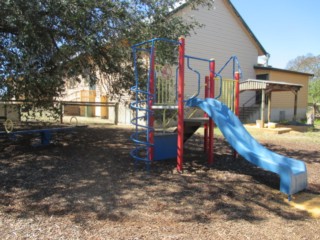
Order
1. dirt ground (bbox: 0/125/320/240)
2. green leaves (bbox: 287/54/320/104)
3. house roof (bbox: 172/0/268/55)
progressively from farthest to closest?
1. green leaves (bbox: 287/54/320/104)
2. house roof (bbox: 172/0/268/55)
3. dirt ground (bbox: 0/125/320/240)

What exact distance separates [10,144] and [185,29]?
5.49m

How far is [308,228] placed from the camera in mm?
3582

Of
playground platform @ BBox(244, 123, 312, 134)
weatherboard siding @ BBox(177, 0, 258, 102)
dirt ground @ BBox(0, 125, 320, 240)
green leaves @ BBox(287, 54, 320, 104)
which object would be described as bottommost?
dirt ground @ BBox(0, 125, 320, 240)

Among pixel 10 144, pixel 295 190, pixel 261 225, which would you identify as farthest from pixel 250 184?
pixel 10 144

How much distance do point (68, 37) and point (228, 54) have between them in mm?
13913

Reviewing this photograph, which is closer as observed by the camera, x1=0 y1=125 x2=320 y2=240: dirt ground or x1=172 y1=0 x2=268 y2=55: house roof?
x1=0 y1=125 x2=320 y2=240: dirt ground

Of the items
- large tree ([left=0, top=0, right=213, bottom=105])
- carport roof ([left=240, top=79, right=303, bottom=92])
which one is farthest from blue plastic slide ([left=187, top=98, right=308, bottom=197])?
carport roof ([left=240, top=79, right=303, bottom=92])

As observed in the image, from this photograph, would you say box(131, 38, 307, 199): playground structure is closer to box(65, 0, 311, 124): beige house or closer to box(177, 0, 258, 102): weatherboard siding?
box(65, 0, 311, 124): beige house

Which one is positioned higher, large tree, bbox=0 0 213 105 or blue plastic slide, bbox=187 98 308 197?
large tree, bbox=0 0 213 105

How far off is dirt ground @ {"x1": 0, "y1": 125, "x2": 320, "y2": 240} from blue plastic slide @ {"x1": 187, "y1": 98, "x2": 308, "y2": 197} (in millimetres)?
313

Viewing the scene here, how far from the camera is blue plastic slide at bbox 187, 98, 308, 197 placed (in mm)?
4590

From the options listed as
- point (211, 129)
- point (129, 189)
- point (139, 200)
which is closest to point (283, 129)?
point (211, 129)

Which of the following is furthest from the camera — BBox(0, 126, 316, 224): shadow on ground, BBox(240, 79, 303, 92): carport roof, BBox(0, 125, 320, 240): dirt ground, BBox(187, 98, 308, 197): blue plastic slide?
BBox(240, 79, 303, 92): carport roof

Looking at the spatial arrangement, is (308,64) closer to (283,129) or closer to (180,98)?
(283,129)
